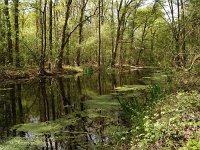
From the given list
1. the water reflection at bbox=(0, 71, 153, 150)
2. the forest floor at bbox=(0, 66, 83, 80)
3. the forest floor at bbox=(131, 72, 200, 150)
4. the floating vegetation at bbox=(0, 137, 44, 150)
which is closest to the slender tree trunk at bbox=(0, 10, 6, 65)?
the forest floor at bbox=(0, 66, 83, 80)

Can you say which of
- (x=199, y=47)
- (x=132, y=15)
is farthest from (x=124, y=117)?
(x=132, y=15)

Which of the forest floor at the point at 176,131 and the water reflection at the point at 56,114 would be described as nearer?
the forest floor at the point at 176,131

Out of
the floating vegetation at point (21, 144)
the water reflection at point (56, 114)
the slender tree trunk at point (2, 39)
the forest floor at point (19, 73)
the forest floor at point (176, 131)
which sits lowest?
the floating vegetation at point (21, 144)

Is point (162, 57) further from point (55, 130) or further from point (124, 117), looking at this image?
point (55, 130)

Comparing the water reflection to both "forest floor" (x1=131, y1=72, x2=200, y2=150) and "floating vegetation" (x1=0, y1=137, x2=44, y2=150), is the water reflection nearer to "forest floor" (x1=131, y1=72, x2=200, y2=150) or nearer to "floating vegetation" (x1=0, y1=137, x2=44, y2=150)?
"floating vegetation" (x1=0, y1=137, x2=44, y2=150)

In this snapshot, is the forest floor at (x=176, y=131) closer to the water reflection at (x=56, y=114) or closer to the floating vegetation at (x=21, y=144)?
the water reflection at (x=56, y=114)

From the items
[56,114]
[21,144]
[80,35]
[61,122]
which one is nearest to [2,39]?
[80,35]

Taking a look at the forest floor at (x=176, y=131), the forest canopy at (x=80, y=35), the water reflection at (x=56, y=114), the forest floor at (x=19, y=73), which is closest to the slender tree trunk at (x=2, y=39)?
the forest canopy at (x=80, y=35)

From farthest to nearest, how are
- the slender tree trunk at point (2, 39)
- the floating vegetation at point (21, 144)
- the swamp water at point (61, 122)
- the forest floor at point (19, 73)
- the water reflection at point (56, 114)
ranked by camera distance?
the slender tree trunk at point (2, 39) < the forest floor at point (19, 73) < the water reflection at point (56, 114) < the swamp water at point (61, 122) < the floating vegetation at point (21, 144)

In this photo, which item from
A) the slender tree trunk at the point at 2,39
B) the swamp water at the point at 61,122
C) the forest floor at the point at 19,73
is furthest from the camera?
the slender tree trunk at the point at 2,39

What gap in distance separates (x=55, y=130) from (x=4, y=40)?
19.2 meters

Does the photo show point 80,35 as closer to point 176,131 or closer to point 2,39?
point 2,39

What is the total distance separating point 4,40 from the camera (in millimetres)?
26438

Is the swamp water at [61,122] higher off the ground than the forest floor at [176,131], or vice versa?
the forest floor at [176,131]
